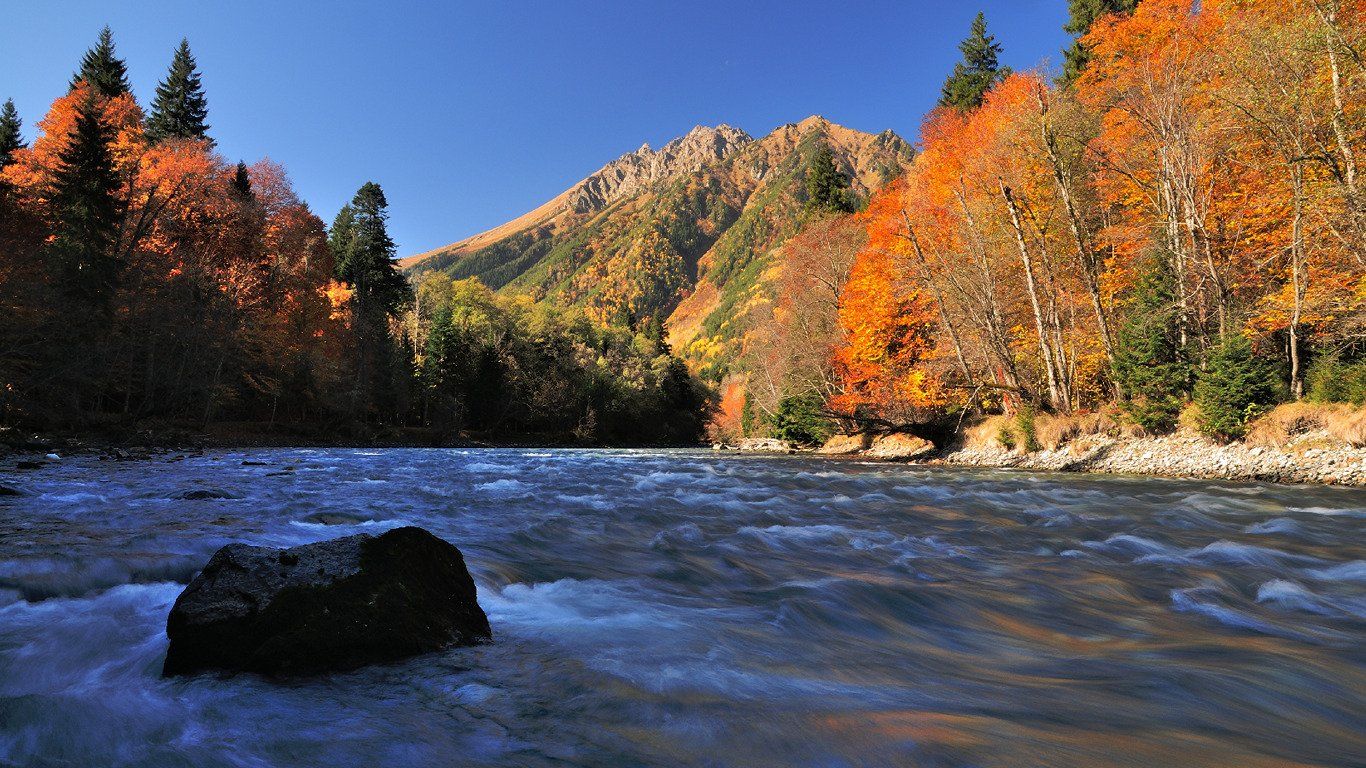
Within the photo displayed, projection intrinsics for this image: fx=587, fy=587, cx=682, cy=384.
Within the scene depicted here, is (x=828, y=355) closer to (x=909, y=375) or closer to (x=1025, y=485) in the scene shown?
(x=909, y=375)

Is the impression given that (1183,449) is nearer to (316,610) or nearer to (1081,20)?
(316,610)

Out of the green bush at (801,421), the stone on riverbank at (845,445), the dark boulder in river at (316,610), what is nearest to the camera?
the dark boulder in river at (316,610)

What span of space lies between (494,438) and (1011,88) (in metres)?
44.9

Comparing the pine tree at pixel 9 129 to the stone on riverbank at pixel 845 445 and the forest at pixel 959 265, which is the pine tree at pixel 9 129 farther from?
the stone on riverbank at pixel 845 445

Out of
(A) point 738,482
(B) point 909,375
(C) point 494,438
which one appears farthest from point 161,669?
(C) point 494,438

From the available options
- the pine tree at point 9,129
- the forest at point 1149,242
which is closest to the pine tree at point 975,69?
the forest at point 1149,242

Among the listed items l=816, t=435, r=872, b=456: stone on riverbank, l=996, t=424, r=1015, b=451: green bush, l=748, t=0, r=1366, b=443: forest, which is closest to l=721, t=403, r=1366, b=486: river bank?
l=996, t=424, r=1015, b=451: green bush

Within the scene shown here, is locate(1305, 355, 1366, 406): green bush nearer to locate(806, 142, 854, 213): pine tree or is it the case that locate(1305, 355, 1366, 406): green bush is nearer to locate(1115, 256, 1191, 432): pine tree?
locate(1115, 256, 1191, 432): pine tree

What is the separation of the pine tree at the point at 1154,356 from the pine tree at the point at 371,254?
178 feet

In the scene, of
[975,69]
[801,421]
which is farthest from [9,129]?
[975,69]

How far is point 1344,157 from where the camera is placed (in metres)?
12.6

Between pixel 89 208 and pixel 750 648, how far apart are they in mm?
34988

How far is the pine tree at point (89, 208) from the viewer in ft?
71.1

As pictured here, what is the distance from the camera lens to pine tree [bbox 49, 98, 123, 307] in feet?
71.1
